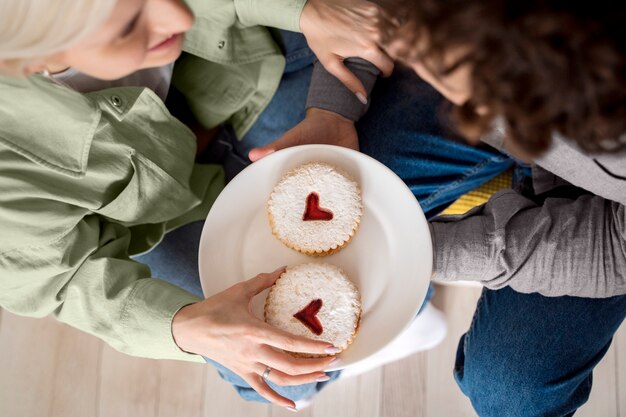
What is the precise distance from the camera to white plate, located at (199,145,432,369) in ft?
2.87

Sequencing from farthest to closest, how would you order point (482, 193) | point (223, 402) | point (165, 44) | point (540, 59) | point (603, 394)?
point (223, 402), point (603, 394), point (482, 193), point (165, 44), point (540, 59)

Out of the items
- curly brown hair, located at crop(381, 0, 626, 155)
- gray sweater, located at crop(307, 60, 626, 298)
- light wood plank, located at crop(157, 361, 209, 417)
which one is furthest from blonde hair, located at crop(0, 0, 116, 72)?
light wood plank, located at crop(157, 361, 209, 417)

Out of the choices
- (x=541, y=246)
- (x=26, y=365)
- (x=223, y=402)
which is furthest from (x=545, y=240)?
(x=26, y=365)

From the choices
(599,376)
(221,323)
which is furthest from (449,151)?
(599,376)

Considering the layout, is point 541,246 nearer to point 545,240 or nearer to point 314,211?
point 545,240

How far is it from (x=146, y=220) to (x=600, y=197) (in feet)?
2.46

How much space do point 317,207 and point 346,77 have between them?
24 cm

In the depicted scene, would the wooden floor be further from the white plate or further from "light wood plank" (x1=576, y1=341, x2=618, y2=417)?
the white plate

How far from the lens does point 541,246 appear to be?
858 millimetres

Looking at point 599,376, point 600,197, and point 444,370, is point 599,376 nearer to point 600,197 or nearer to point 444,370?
point 444,370

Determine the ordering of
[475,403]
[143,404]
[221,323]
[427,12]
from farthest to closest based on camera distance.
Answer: [143,404]
[475,403]
[221,323]
[427,12]

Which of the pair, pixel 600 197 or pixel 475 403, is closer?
pixel 600 197

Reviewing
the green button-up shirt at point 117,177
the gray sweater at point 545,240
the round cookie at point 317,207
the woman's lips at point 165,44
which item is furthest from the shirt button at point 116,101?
the gray sweater at point 545,240

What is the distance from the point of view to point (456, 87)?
63 cm
